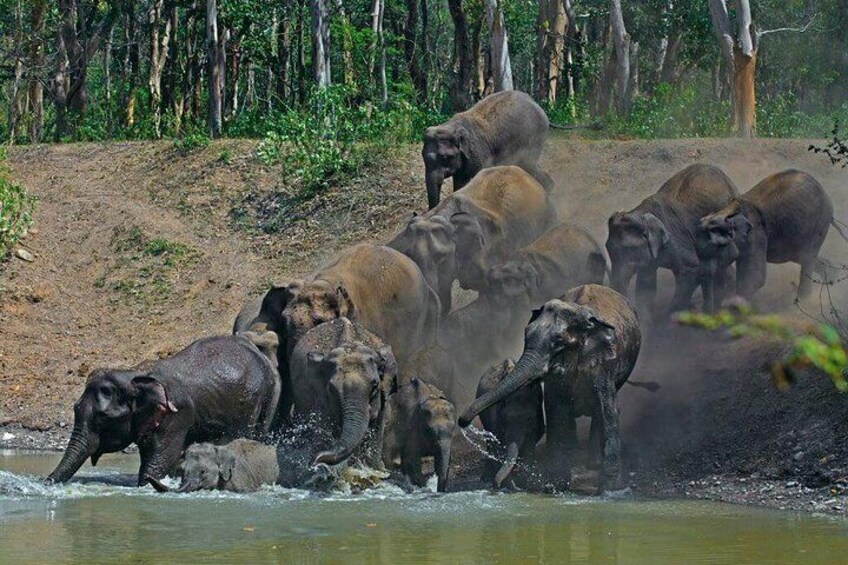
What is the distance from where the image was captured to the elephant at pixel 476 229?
1762 centimetres

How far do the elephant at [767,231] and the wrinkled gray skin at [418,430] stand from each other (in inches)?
164

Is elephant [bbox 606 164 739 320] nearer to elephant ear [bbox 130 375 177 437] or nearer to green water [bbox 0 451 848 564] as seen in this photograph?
green water [bbox 0 451 848 564]

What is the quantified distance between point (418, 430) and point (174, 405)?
2184 millimetres

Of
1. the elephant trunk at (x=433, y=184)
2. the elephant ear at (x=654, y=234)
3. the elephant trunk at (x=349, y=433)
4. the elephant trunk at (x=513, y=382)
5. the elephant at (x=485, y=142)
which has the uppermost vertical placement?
the elephant at (x=485, y=142)

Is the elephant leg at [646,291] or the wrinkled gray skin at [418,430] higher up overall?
the elephant leg at [646,291]

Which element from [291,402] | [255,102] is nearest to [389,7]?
[255,102]

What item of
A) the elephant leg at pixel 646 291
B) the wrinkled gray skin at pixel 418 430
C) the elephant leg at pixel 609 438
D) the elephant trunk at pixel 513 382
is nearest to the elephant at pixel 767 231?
the elephant leg at pixel 646 291

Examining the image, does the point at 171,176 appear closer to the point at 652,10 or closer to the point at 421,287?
the point at 421,287

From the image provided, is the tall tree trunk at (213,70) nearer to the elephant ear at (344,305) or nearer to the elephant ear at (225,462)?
the elephant ear at (344,305)

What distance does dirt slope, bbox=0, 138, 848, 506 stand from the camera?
1717cm

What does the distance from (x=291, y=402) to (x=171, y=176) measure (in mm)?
13464

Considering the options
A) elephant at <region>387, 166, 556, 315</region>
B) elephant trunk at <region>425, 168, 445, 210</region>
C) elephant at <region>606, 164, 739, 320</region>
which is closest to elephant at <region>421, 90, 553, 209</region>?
elephant trunk at <region>425, 168, 445, 210</region>

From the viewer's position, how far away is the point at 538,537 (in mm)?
10297

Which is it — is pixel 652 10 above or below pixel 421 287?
above
